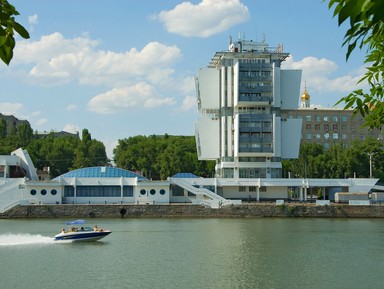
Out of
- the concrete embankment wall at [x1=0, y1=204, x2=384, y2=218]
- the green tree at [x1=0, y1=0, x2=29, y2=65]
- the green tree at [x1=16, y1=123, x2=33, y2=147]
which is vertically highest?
the green tree at [x1=16, y1=123, x2=33, y2=147]

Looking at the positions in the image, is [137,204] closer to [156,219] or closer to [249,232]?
[156,219]

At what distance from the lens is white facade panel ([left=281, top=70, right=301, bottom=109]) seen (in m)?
94.4

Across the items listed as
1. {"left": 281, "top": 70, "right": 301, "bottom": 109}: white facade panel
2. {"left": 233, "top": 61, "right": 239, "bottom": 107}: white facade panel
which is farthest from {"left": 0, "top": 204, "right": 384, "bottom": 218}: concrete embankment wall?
{"left": 281, "top": 70, "right": 301, "bottom": 109}: white facade panel

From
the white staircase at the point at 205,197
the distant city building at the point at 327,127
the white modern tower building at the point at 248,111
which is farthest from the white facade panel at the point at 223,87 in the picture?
the distant city building at the point at 327,127

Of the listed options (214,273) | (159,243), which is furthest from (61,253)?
(214,273)

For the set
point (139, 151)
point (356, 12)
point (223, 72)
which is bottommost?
point (356, 12)

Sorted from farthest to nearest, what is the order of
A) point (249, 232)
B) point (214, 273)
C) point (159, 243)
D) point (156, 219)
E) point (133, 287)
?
point (156, 219), point (249, 232), point (159, 243), point (214, 273), point (133, 287)

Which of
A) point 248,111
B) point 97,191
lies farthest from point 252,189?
point 97,191

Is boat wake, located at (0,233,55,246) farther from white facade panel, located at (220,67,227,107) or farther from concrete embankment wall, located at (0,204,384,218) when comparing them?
white facade panel, located at (220,67,227,107)

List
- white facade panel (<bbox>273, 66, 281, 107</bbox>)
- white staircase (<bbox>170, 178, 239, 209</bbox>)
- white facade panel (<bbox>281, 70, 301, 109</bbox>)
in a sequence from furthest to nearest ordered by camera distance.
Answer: white facade panel (<bbox>281, 70, 301, 109</bbox>)
white facade panel (<bbox>273, 66, 281, 107</bbox>)
white staircase (<bbox>170, 178, 239, 209</bbox>)

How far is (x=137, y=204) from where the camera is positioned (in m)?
82.3

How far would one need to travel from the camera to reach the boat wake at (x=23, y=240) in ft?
160

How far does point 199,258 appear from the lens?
41031 millimetres

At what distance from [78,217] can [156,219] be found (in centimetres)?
1114
